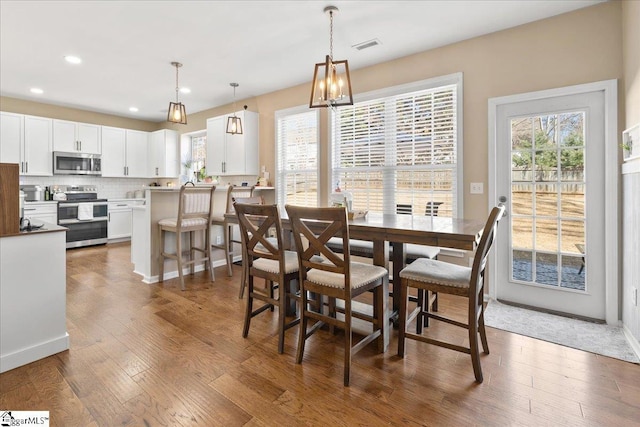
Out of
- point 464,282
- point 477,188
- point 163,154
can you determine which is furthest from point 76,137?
point 464,282

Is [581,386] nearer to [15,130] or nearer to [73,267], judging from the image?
[73,267]

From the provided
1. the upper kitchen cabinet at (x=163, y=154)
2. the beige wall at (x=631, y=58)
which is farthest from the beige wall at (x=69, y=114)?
the beige wall at (x=631, y=58)

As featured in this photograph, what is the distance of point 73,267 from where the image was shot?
4.48 metres

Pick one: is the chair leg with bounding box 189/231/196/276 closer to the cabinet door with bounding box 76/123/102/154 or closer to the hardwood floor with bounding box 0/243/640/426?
the hardwood floor with bounding box 0/243/640/426

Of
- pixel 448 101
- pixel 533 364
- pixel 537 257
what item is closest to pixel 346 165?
pixel 448 101

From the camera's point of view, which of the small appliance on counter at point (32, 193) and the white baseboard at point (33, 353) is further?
the small appliance on counter at point (32, 193)

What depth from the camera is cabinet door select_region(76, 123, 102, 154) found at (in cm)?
598

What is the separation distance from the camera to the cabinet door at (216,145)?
553cm

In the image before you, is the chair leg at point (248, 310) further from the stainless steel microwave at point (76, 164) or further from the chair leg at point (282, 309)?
the stainless steel microwave at point (76, 164)

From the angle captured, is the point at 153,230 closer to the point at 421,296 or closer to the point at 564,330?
the point at 421,296

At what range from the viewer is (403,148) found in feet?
12.4

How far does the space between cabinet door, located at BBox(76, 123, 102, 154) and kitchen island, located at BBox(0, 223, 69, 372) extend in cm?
482

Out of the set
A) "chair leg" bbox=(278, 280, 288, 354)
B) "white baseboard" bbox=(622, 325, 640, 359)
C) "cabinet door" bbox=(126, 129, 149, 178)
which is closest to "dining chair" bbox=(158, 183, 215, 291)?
"chair leg" bbox=(278, 280, 288, 354)

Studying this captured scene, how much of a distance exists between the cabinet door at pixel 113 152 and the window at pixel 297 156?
387 cm
